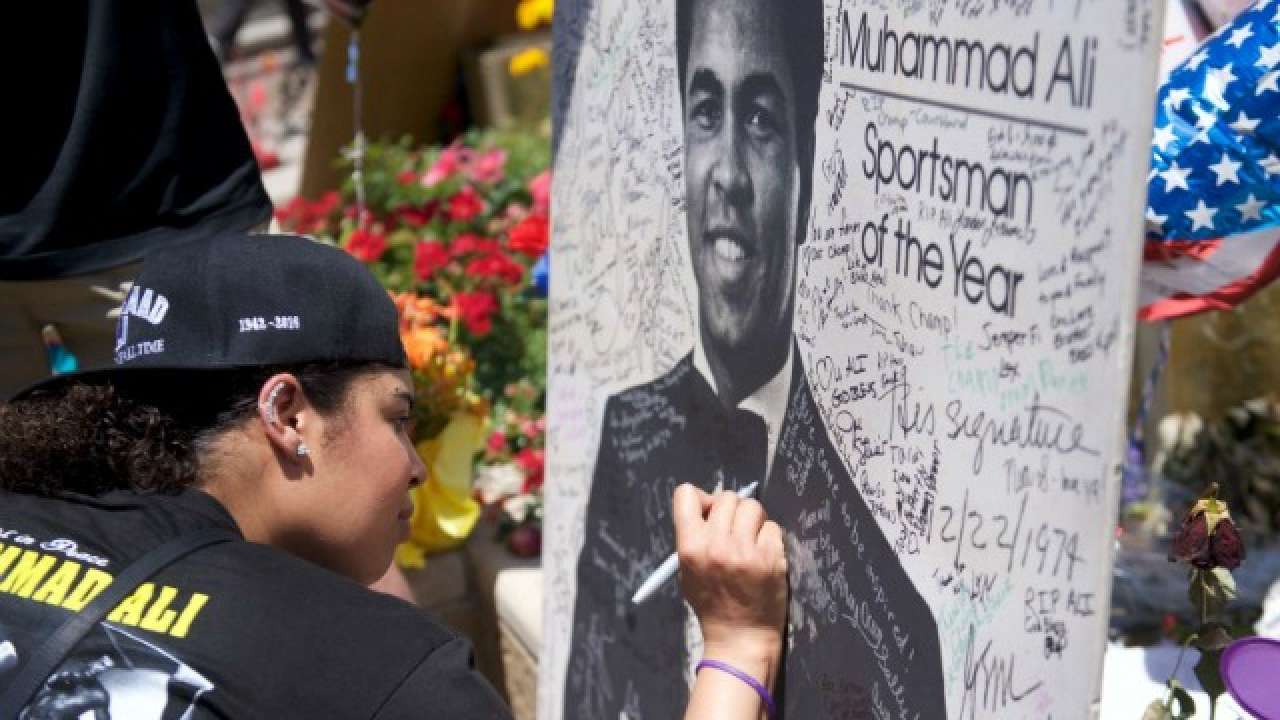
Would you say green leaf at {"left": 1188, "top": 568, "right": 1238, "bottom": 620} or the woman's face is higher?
the woman's face

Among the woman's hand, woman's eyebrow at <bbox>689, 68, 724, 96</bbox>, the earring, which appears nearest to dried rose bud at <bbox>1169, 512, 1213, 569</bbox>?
the woman's hand

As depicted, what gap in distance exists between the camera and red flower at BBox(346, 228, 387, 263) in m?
4.31

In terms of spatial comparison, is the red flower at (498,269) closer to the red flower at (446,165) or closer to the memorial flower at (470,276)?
the memorial flower at (470,276)

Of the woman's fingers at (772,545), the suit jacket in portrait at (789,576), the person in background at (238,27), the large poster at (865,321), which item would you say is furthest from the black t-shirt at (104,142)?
the person in background at (238,27)

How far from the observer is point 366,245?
4.31 meters

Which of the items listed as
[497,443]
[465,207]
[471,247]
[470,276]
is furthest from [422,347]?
[465,207]

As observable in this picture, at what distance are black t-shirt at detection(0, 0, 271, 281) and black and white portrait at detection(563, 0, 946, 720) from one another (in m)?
0.95

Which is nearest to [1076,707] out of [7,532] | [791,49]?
[791,49]

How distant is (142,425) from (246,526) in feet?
0.49

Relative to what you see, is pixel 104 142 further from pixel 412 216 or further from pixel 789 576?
pixel 412 216

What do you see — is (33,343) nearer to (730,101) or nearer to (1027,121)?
(730,101)

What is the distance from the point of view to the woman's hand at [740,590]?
5.98 feet

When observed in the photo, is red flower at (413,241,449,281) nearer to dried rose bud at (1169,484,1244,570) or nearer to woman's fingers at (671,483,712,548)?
woman's fingers at (671,483,712,548)

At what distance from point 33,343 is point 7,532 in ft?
4.17
